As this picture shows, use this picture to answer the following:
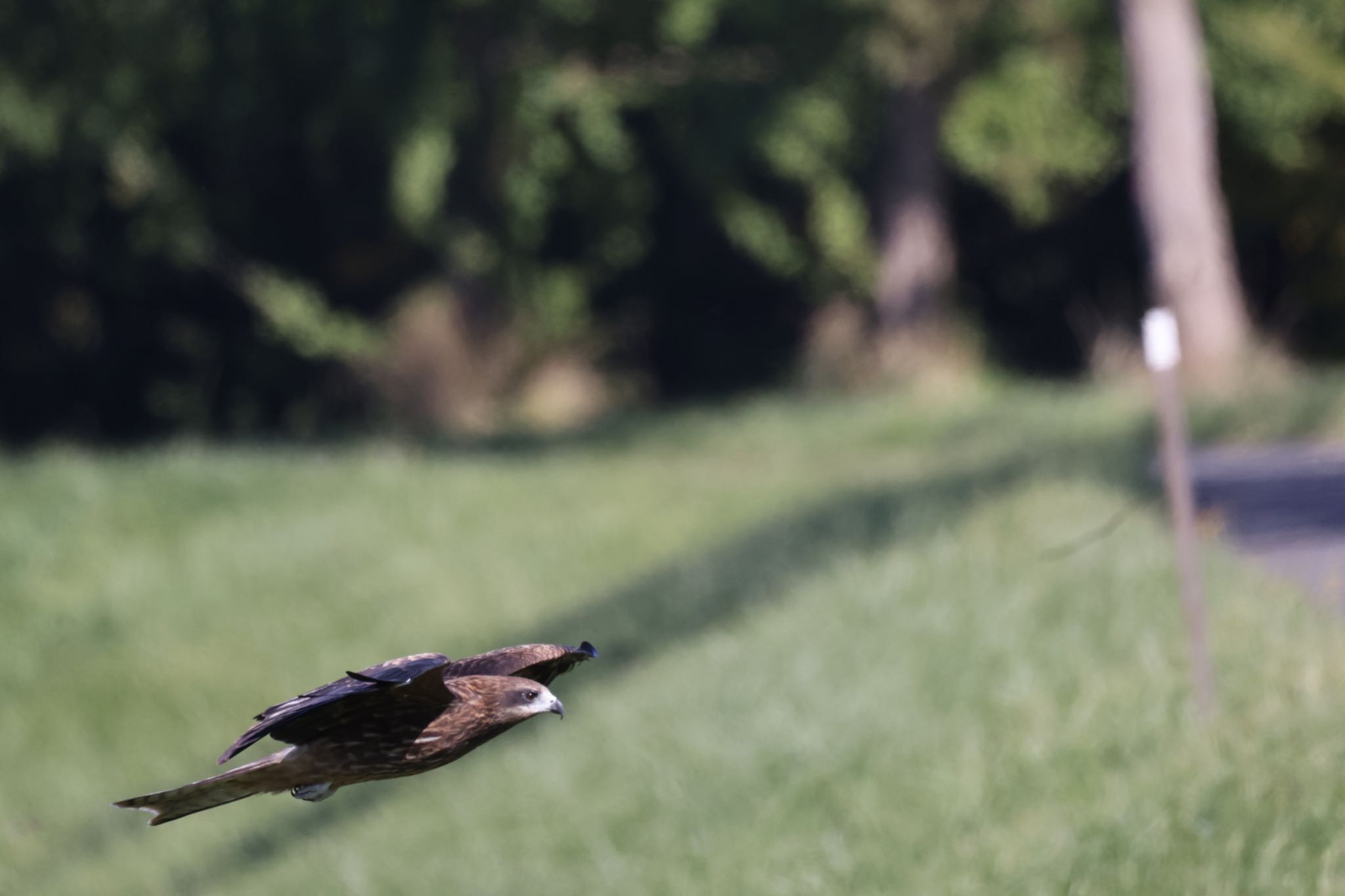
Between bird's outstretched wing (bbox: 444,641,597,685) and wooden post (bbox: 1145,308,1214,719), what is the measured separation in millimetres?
4146

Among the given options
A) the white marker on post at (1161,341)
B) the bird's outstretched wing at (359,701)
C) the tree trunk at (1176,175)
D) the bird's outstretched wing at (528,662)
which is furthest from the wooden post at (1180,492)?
the tree trunk at (1176,175)

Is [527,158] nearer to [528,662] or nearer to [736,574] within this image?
[736,574]

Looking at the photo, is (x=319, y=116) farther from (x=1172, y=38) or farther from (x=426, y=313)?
(x=1172, y=38)

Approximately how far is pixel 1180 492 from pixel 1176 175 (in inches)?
453

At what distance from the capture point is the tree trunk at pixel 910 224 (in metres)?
22.2

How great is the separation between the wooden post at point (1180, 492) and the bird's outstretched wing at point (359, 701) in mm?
4404

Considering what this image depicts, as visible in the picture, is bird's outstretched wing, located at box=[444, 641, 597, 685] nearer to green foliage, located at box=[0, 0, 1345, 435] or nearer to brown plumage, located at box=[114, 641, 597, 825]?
brown plumage, located at box=[114, 641, 597, 825]

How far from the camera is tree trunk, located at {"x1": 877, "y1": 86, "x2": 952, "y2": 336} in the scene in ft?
73.0

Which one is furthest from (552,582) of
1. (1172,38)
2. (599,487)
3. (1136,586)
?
(1172,38)

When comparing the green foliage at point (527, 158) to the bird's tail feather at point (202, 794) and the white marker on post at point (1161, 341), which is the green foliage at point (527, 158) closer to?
the white marker on post at point (1161, 341)

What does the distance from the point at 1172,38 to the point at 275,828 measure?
38.5ft

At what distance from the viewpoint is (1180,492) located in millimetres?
5977

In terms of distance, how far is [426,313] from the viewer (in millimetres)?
21844

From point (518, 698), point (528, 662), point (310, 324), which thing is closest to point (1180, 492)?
point (528, 662)
